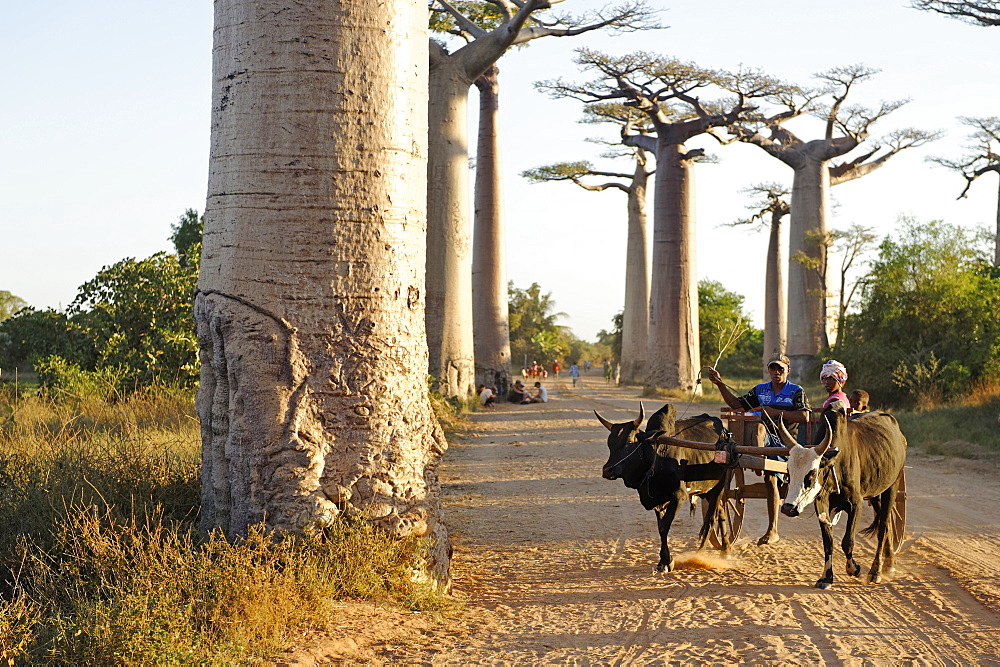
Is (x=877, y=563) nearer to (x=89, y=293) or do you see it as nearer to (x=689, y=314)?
(x=89, y=293)

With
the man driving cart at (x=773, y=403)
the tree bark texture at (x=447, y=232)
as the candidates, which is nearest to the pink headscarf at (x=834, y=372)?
the man driving cart at (x=773, y=403)

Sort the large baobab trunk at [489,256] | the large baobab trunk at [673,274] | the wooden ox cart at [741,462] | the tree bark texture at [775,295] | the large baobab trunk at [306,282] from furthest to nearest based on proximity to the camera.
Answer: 1. the tree bark texture at [775,295]
2. the large baobab trunk at [673,274]
3. the large baobab trunk at [489,256]
4. the wooden ox cart at [741,462]
5. the large baobab trunk at [306,282]

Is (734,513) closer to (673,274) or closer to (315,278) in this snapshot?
(315,278)

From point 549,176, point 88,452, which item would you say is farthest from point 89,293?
point 549,176

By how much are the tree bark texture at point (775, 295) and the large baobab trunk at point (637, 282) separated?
4203mm

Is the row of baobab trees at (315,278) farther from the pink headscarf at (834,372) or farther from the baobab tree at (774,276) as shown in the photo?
the baobab tree at (774,276)

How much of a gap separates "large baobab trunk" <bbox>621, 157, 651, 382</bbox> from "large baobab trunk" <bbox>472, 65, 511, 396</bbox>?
33.0 ft

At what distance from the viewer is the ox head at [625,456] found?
538 cm

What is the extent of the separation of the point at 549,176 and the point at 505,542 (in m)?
23.9

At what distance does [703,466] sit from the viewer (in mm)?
5590

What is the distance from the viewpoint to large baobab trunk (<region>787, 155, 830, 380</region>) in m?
25.3

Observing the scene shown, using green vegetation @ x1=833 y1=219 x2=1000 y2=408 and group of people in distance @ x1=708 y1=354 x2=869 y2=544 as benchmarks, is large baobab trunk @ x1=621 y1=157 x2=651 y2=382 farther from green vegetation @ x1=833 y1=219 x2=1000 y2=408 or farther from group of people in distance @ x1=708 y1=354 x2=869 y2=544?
group of people in distance @ x1=708 y1=354 x2=869 y2=544

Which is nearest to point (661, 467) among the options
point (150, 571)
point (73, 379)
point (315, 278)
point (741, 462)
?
point (741, 462)

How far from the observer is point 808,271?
25891 mm
